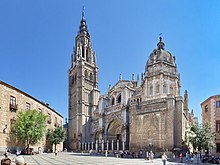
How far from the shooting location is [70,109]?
227ft

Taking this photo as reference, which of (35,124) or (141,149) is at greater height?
(35,124)

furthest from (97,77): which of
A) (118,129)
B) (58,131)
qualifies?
(58,131)

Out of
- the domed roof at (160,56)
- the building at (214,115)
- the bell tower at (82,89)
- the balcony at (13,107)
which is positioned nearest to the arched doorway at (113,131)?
the bell tower at (82,89)

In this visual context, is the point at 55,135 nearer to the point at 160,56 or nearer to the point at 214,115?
the point at 160,56

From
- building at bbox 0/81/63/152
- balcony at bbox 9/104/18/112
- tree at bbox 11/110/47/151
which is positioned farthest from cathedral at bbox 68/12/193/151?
balcony at bbox 9/104/18/112

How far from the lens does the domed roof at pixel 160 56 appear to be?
137ft

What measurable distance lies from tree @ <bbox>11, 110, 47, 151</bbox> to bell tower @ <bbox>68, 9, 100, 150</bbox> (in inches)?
1171

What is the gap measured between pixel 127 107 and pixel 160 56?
529 inches

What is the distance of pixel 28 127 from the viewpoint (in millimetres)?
28812

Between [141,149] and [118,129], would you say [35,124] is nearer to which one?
[141,149]

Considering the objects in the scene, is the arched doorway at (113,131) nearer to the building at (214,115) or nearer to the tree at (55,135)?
the tree at (55,135)

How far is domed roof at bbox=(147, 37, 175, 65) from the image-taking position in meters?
41.9

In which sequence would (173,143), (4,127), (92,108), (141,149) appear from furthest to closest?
(92,108) → (141,149) → (173,143) → (4,127)

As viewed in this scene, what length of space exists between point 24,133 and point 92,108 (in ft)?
121
